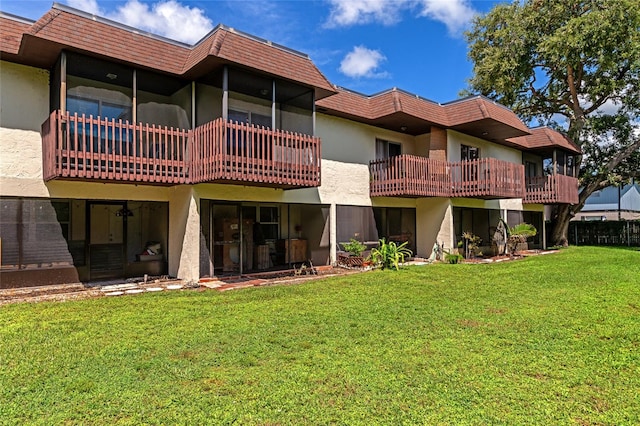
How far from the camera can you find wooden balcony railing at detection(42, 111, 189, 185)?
790 cm

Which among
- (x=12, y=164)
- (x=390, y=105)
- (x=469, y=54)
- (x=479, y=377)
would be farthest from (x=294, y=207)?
(x=469, y=54)

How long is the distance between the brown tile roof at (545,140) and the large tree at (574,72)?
1.71 metres

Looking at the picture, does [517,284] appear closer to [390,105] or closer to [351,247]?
[351,247]

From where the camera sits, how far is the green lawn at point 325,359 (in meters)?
3.41

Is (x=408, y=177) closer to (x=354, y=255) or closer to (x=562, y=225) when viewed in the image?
(x=354, y=255)

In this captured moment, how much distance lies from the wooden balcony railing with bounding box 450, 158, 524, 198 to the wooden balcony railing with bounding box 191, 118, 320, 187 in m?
7.39

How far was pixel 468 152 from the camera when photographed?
57.7 feet

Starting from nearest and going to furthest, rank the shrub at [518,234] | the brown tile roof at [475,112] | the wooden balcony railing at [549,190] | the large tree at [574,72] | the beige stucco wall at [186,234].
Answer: the beige stucco wall at [186,234]
the brown tile roof at [475,112]
the shrub at [518,234]
the large tree at [574,72]
the wooden balcony railing at [549,190]

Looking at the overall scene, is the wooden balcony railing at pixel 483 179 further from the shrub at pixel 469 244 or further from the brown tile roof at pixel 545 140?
the brown tile roof at pixel 545 140

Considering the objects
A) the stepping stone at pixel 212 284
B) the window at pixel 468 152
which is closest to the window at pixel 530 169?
the window at pixel 468 152

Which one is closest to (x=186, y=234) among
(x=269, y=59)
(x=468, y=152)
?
(x=269, y=59)

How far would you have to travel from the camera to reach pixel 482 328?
5910mm

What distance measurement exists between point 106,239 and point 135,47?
16.0 ft

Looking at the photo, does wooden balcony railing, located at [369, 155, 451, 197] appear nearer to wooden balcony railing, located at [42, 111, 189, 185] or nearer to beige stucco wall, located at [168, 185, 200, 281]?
beige stucco wall, located at [168, 185, 200, 281]
